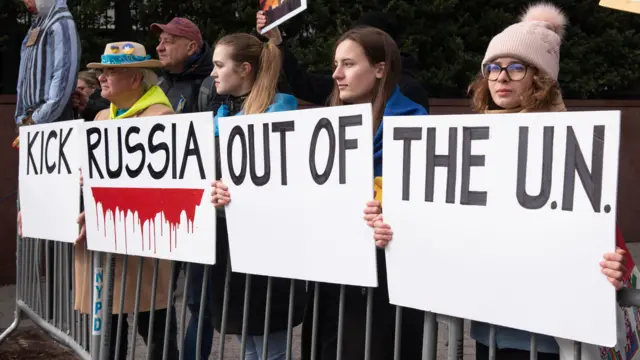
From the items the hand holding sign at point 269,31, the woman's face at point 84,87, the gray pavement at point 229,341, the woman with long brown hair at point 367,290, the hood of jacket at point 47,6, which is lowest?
the gray pavement at point 229,341

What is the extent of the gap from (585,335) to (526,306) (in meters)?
0.22

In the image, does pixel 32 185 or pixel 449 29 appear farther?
pixel 449 29

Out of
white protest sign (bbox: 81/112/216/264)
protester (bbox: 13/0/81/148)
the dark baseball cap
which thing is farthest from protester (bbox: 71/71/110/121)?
white protest sign (bbox: 81/112/216/264)

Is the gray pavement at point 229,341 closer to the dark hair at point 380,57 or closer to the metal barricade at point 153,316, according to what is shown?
the metal barricade at point 153,316

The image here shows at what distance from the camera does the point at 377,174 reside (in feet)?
11.9

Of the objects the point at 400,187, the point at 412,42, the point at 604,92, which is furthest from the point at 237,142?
the point at 604,92

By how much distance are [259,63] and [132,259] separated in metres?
1.24

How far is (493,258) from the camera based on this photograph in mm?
2943

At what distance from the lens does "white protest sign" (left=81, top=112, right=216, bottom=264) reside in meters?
4.08

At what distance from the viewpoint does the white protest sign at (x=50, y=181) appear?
498 cm

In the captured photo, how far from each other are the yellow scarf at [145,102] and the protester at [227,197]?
60 cm

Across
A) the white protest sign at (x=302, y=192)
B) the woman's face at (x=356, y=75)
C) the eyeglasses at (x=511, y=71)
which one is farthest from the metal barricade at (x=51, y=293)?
the eyeglasses at (x=511, y=71)

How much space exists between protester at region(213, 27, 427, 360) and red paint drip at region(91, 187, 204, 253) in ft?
A: 0.77

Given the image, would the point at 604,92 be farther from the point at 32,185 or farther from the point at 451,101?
the point at 32,185
